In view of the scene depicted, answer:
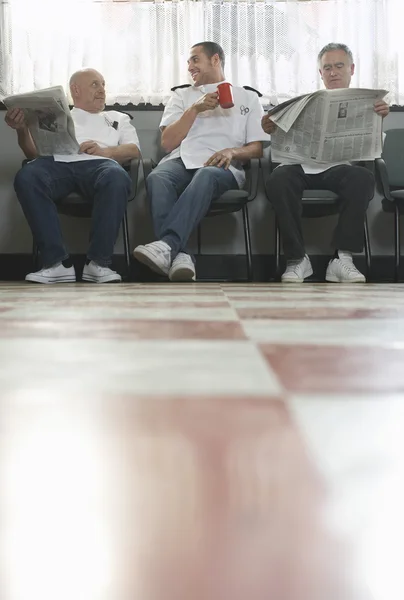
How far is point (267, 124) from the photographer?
2.69 m

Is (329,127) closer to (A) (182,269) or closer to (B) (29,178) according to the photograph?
(A) (182,269)

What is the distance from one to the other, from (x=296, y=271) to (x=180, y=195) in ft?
1.88

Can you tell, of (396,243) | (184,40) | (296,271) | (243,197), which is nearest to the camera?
(296,271)

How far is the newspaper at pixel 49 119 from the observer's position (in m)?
2.44

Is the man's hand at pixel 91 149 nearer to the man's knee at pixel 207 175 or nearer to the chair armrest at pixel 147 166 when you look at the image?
the chair armrest at pixel 147 166

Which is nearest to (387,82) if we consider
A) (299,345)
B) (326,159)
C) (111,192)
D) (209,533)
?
(326,159)

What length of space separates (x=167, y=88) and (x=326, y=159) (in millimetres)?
1078

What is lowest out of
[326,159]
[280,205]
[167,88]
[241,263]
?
[241,263]

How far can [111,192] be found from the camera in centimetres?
257

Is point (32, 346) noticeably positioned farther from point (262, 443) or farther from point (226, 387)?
point (262, 443)

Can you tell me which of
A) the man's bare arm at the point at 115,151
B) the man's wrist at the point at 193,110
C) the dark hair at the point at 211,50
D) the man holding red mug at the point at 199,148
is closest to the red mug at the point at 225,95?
the man holding red mug at the point at 199,148

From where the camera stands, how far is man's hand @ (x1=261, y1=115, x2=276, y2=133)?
8.71 ft

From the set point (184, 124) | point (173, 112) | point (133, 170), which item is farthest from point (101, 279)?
point (173, 112)

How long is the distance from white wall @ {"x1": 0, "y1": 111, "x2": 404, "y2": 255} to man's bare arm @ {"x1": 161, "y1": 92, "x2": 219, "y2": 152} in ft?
1.25
